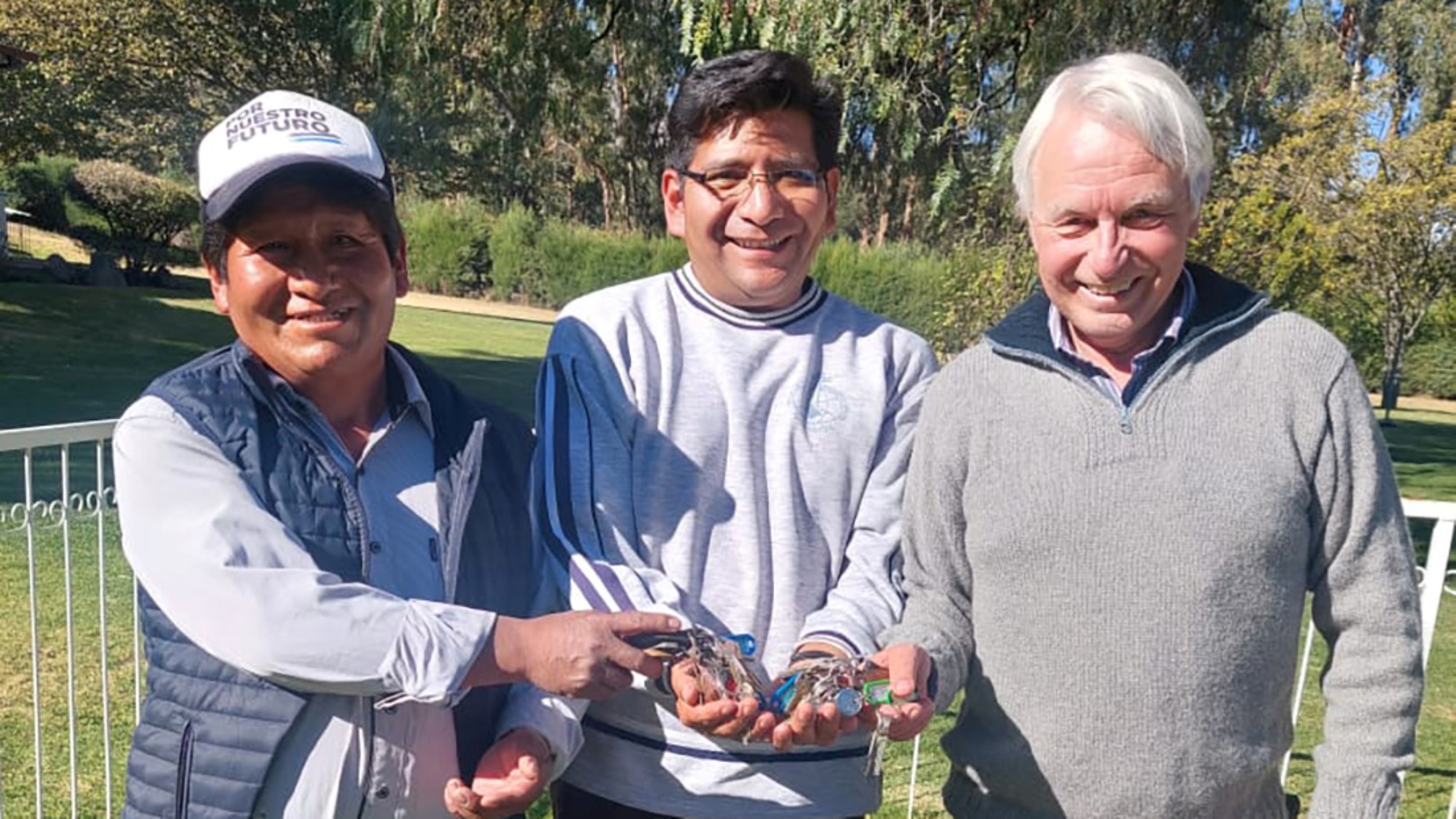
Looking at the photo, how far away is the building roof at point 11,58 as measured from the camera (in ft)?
51.9

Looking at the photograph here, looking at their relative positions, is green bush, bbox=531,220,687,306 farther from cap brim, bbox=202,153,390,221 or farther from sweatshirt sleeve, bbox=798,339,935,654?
cap brim, bbox=202,153,390,221

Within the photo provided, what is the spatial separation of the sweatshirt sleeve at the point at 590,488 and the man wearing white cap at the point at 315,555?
0.33 feet

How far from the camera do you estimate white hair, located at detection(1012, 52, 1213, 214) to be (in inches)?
69.9

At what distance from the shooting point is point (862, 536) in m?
2.06

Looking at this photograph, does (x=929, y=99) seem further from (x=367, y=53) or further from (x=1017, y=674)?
(x=1017, y=674)

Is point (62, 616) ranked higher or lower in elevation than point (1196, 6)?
lower

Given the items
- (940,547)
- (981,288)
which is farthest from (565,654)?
(981,288)

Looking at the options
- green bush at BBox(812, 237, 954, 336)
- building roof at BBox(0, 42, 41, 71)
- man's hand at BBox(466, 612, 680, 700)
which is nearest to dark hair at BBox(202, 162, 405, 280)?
man's hand at BBox(466, 612, 680, 700)

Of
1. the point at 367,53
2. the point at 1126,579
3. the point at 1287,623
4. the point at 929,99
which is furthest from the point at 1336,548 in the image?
the point at 367,53

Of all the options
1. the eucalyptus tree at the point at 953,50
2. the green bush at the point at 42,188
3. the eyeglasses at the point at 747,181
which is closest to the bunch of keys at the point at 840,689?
the eyeglasses at the point at 747,181

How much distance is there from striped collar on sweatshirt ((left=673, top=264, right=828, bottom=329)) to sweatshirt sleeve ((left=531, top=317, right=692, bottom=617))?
0.20 m

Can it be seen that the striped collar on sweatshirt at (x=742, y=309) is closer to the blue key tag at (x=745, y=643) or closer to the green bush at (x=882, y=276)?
the blue key tag at (x=745, y=643)

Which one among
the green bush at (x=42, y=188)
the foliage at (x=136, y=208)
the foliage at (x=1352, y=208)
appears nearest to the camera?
the foliage at (x=1352, y=208)

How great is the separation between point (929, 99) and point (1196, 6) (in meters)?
2.23
